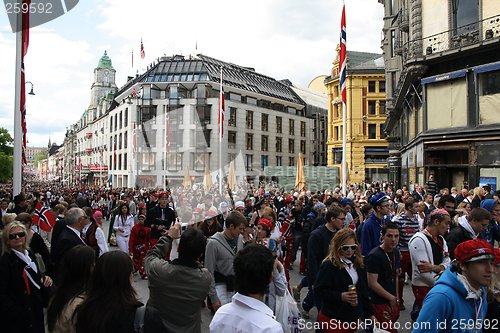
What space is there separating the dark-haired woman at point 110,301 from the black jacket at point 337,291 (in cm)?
208

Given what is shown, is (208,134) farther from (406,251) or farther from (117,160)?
(406,251)

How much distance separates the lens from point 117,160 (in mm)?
61438

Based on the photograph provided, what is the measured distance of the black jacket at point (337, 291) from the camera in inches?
169

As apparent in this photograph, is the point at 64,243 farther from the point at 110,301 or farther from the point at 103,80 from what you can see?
the point at 103,80

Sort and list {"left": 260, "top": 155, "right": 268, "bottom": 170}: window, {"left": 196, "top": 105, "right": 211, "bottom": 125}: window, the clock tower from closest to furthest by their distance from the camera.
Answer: {"left": 196, "top": 105, "right": 211, "bottom": 125}: window < {"left": 260, "top": 155, "right": 268, "bottom": 170}: window < the clock tower

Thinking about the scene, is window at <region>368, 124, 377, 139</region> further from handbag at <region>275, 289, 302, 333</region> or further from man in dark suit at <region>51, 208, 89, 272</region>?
handbag at <region>275, 289, 302, 333</region>

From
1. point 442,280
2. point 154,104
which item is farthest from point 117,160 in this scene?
point 442,280

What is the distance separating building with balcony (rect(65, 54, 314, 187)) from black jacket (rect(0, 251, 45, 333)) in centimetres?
3722

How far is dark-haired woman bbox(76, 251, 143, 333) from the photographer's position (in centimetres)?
287

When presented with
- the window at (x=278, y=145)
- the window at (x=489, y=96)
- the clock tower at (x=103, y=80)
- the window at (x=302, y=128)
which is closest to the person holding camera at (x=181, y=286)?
the window at (x=489, y=96)

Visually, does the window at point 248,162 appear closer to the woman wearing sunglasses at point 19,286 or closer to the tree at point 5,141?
the tree at point 5,141

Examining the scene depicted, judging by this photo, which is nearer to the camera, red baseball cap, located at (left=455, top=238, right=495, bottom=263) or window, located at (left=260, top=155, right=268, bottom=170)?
red baseball cap, located at (left=455, top=238, right=495, bottom=263)

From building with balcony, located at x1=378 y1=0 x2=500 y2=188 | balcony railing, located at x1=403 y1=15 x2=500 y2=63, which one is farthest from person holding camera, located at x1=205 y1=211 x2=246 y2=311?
balcony railing, located at x1=403 y1=15 x2=500 y2=63

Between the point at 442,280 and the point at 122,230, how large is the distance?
908 centimetres
